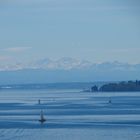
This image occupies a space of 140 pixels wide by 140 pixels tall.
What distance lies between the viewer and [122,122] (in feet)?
168

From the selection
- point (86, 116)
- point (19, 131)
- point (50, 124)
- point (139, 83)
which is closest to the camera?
point (19, 131)

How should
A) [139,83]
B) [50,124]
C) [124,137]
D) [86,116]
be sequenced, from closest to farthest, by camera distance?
[124,137]
[50,124]
[86,116]
[139,83]

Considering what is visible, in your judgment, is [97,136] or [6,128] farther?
[6,128]

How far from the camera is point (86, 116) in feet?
198

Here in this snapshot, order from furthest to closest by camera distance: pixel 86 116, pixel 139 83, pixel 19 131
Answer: pixel 139 83 < pixel 86 116 < pixel 19 131

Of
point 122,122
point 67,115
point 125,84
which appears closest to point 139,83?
point 125,84

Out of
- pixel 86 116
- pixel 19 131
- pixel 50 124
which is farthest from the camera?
pixel 86 116

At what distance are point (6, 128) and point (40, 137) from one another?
314 inches

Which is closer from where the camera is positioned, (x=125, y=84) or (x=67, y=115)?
(x=67, y=115)

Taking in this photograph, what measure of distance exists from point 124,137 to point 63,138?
357cm

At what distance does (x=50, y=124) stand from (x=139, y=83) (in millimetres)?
98731

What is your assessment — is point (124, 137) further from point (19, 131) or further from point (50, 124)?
point (50, 124)

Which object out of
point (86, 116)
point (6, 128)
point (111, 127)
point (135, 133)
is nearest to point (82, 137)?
point (135, 133)

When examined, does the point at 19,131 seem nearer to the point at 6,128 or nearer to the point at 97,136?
the point at 6,128
